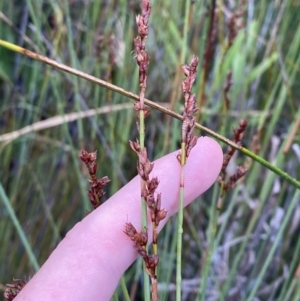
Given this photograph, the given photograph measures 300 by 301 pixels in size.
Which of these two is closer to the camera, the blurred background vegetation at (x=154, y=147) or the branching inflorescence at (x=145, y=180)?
the branching inflorescence at (x=145, y=180)

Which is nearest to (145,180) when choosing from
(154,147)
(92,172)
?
(92,172)

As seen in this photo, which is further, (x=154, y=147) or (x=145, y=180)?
(x=154, y=147)

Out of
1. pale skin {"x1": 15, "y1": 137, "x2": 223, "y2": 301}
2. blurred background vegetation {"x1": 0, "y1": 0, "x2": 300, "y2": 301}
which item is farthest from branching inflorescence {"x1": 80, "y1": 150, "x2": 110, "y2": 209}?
blurred background vegetation {"x1": 0, "y1": 0, "x2": 300, "y2": 301}

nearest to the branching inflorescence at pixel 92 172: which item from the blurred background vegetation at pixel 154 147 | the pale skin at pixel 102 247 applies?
the pale skin at pixel 102 247

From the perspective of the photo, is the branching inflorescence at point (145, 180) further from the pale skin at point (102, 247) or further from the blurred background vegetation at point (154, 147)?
the blurred background vegetation at point (154, 147)

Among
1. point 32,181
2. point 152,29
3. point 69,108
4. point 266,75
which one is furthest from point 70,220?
point 266,75

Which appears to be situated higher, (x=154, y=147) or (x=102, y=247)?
(x=154, y=147)

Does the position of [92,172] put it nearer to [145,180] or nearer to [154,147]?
[145,180]

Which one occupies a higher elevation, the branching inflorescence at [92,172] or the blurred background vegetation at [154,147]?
the blurred background vegetation at [154,147]
